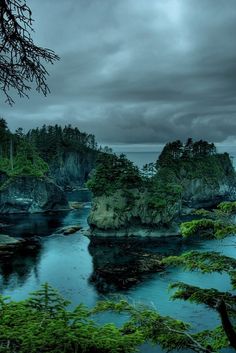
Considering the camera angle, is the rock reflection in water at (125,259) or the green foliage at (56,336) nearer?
the green foliage at (56,336)

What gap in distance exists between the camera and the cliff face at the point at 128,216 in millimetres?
85875

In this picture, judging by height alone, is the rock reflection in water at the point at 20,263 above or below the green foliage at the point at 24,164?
below

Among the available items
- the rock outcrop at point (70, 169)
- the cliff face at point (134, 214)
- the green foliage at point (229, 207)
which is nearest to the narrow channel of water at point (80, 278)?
the cliff face at point (134, 214)

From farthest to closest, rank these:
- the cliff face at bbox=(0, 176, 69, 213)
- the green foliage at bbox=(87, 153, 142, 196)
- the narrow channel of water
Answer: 1. the cliff face at bbox=(0, 176, 69, 213)
2. the green foliage at bbox=(87, 153, 142, 196)
3. the narrow channel of water

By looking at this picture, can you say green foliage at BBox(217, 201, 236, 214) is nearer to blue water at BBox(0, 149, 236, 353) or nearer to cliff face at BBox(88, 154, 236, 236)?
blue water at BBox(0, 149, 236, 353)

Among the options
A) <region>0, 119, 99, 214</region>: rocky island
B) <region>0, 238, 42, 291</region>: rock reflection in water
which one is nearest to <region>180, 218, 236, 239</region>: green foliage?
<region>0, 238, 42, 291</region>: rock reflection in water

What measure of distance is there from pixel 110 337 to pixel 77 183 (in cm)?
18279

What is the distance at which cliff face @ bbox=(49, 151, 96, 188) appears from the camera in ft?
586

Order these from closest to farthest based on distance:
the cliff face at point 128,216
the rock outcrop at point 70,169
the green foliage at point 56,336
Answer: the green foliage at point 56,336 → the cliff face at point 128,216 → the rock outcrop at point 70,169

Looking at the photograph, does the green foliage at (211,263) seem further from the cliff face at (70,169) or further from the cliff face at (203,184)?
the cliff face at (70,169)

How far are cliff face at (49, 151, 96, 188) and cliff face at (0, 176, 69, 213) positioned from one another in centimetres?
5434

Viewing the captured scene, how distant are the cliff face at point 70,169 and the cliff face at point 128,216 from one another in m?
88.9

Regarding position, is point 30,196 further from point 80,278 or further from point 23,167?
point 80,278

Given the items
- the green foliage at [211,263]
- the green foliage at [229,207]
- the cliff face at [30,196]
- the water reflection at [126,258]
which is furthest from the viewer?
the cliff face at [30,196]
